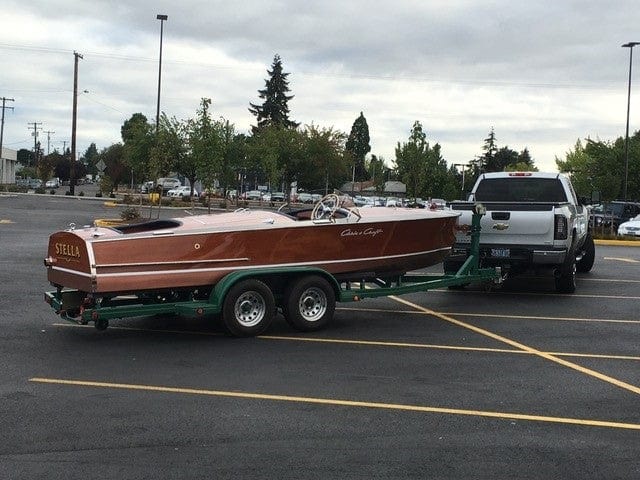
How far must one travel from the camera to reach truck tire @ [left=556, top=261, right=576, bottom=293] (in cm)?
1269

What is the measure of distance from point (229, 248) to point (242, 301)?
653 mm

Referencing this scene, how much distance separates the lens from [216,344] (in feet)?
28.3

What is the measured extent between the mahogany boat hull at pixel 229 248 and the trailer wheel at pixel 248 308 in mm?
274

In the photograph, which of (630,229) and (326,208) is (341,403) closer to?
(326,208)

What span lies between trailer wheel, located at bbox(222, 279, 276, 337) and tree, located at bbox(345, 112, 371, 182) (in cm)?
12144

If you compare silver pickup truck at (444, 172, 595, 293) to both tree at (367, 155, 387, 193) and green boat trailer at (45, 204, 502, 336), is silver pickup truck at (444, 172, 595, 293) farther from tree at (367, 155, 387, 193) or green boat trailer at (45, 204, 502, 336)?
tree at (367, 155, 387, 193)

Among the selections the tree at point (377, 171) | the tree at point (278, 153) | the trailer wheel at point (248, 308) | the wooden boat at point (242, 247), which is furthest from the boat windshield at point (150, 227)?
the tree at point (377, 171)

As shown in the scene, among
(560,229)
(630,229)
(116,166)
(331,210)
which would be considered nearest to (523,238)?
(560,229)

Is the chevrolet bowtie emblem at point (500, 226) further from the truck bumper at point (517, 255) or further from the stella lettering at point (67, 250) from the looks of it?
the stella lettering at point (67, 250)

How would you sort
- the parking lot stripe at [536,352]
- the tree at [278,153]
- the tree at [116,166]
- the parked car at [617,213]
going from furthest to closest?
the tree at [116,166]
the tree at [278,153]
the parked car at [617,213]
the parking lot stripe at [536,352]

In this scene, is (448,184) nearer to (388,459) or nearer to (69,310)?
(69,310)

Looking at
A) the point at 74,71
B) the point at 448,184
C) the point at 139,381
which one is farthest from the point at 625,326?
the point at 74,71

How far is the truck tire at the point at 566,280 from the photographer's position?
12.7 metres

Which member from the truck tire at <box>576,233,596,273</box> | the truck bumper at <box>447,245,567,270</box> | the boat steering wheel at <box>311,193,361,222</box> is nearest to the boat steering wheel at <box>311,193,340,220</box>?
the boat steering wheel at <box>311,193,361,222</box>
